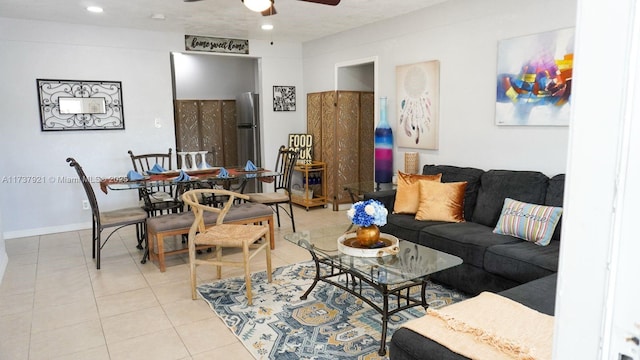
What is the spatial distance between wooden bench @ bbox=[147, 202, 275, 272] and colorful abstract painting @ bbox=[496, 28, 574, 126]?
2.46 meters

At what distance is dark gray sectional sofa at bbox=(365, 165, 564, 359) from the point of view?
2.38 metres

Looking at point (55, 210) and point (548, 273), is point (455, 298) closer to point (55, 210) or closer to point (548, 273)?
point (548, 273)

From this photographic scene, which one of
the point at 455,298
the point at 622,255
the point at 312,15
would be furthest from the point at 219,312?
the point at 312,15

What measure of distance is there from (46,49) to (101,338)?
393cm

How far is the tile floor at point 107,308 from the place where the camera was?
2.62 metres

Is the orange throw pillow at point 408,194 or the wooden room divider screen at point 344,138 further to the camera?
the wooden room divider screen at point 344,138

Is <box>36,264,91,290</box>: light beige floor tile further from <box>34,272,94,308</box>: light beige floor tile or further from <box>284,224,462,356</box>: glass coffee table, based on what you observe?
<box>284,224,462,356</box>: glass coffee table

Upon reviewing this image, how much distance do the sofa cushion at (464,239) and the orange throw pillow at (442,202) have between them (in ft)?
0.48

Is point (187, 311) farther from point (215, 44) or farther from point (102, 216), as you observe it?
point (215, 44)

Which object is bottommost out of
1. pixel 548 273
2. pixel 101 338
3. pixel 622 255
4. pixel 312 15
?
pixel 101 338

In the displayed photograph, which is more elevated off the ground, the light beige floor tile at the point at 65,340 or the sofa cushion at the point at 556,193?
the sofa cushion at the point at 556,193

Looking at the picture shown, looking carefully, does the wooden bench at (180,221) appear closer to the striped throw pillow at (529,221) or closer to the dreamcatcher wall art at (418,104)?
the dreamcatcher wall art at (418,104)

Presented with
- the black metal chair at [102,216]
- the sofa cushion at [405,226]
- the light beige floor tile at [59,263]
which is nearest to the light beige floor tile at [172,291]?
the black metal chair at [102,216]

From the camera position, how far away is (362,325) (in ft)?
9.27
